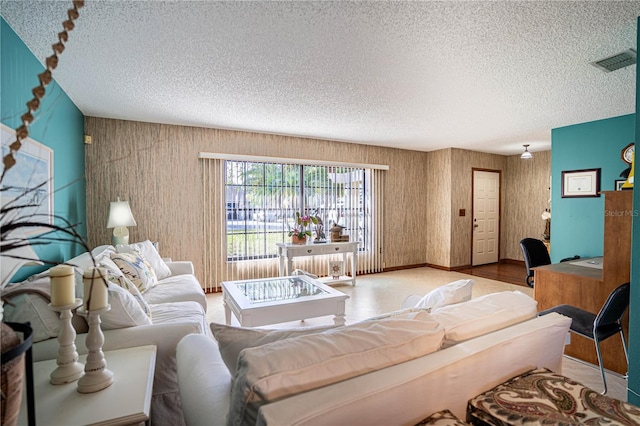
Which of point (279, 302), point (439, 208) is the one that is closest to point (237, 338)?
point (279, 302)

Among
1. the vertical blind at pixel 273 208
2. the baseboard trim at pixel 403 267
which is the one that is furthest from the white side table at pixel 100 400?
the baseboard trim at pixel 403 267

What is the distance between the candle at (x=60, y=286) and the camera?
1.20 meters

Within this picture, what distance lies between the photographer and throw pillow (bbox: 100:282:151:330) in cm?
165

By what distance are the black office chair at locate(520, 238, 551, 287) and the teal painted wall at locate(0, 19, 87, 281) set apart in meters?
4.53

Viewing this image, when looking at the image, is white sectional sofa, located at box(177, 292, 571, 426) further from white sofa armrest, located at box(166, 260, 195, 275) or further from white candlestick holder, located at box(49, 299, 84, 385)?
white sofa armrest, located at box(166, 260, 195, 275)

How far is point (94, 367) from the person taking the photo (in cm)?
125

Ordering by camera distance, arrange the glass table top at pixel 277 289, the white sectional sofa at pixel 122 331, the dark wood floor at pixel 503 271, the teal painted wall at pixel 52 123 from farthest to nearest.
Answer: the dark wood floor at pixel 503 271, the glass table top at pixel 277 289, the teal painted wall at pixel 52 123, the white sectional sofa at pixel 122 331

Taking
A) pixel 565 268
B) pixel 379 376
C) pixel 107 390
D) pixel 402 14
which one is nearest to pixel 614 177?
pixel 565 268

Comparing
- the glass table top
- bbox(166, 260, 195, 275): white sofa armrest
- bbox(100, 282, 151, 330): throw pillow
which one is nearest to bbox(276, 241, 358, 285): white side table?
the glass table top

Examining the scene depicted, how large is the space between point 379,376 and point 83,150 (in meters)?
4.34

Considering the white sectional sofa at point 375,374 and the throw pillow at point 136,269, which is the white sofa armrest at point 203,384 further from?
the throw pillow at point 136,269

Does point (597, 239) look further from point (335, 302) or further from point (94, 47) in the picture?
point (94, 47)

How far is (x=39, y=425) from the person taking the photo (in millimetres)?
1036

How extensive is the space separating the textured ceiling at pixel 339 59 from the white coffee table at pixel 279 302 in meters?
1.94
